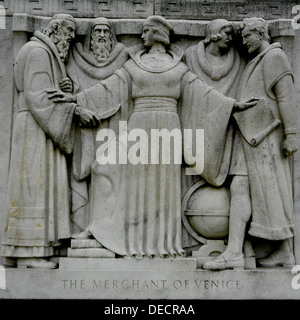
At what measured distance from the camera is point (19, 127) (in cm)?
698

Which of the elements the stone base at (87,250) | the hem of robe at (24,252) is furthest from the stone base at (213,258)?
the hem of robe at (24,252)

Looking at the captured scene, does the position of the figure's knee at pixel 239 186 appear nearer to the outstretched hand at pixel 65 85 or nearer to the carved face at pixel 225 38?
the carved face at pixel 225 38

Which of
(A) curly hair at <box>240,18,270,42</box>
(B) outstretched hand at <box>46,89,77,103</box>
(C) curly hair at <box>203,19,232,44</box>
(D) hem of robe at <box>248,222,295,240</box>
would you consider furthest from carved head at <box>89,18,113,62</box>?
(D) hem of robe at <box>248,222,295,240</box>

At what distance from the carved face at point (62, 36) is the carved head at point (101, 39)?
310 millimetres

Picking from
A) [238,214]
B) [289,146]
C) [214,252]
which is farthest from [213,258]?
[289,146]

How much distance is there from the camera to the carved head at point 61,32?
23.4 feet

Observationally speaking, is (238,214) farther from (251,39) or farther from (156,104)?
(251,39)

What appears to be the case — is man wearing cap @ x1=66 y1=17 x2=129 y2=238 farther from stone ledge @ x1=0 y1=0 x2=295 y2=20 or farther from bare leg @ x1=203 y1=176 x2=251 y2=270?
bare leg @ x1=203 y1=176 x2=251 y2=270

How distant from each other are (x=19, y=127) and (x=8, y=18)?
1560 millimetres

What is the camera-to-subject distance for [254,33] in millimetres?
7133

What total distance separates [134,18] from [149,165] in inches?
78.9

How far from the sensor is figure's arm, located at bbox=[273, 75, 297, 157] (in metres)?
6.98
